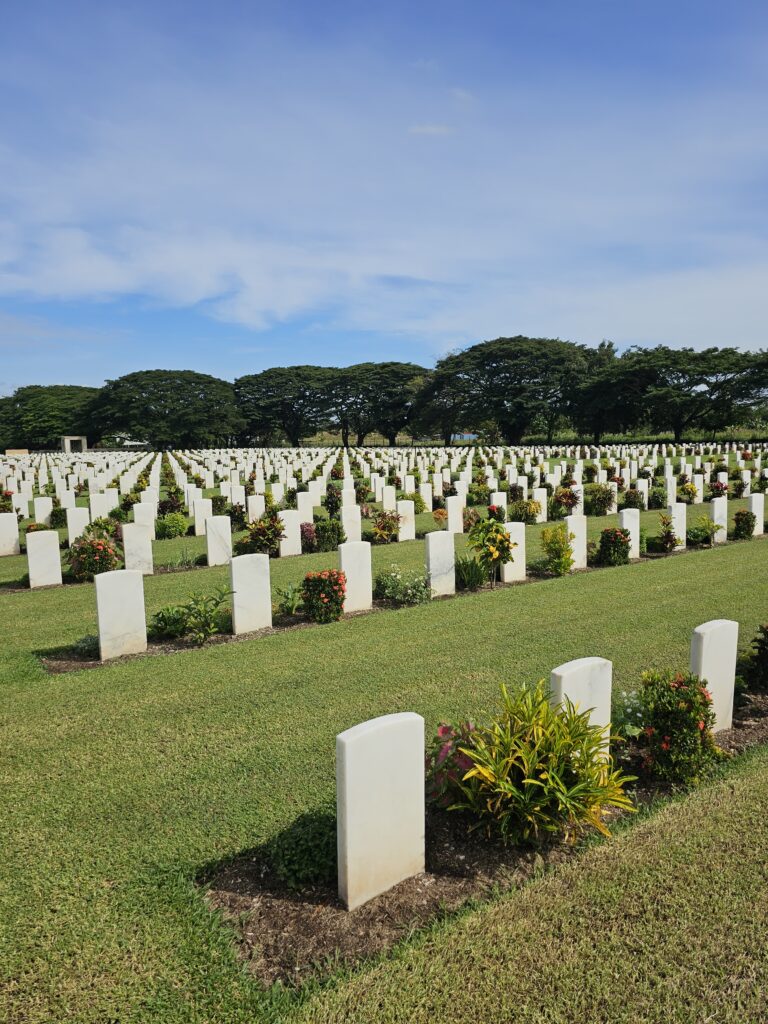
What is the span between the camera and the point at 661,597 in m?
7.86

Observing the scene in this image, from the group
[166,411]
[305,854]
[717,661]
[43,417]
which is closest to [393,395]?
[166,411]

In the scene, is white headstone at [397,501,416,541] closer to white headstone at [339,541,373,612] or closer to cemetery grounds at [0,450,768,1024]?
white headstone at [339,541,373,612]

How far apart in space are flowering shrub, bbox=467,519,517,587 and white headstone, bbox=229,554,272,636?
323 cm

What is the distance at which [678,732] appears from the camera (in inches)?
145

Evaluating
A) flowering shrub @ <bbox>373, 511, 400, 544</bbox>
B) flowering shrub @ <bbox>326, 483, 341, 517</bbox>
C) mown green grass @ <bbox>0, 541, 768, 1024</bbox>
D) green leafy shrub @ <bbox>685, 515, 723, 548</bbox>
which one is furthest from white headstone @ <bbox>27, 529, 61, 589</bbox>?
green leafy shrub @ <bbox>685, 515, 723, 548</bbox>

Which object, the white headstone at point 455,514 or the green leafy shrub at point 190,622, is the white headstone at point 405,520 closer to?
the white headstone at point 455,514

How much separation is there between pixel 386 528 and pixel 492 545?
13.3 feet

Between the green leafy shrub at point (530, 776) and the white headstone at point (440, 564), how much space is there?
5.01m

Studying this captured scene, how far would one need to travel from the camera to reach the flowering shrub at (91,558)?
945 cm

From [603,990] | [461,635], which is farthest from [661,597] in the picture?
[603,990]

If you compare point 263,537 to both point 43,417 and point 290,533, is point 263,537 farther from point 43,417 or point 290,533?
point 43,417

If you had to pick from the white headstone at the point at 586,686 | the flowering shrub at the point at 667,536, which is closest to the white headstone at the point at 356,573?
the white headstone at the point at 586,686

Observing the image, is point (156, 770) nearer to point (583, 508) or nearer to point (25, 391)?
point (583, 508)

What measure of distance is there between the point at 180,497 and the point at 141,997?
1631cm
